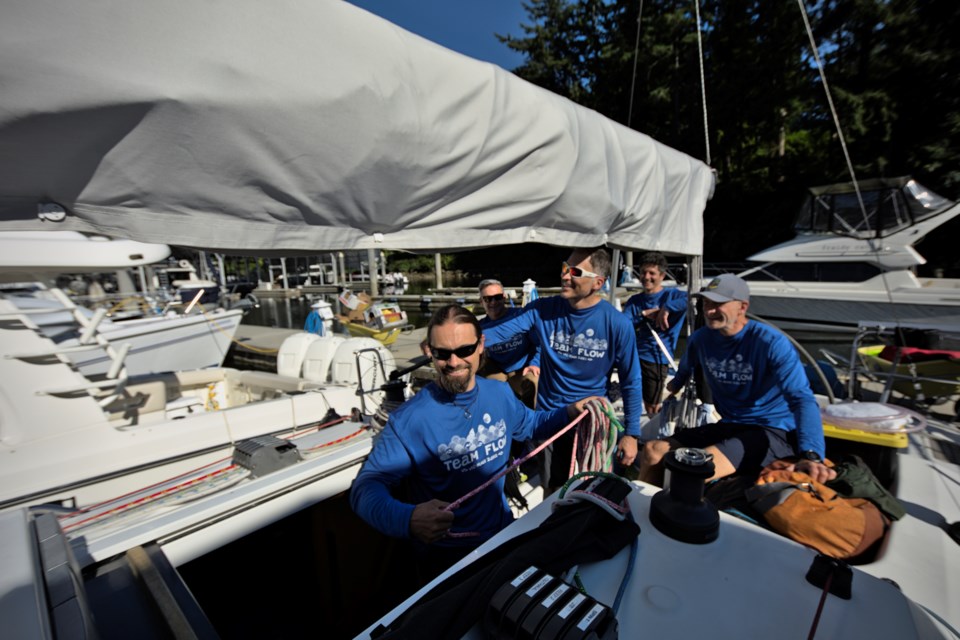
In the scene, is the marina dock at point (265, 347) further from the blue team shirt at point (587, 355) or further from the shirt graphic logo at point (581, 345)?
the shirt graphic logo at point (581, 345)

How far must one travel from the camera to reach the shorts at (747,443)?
7.59 ft

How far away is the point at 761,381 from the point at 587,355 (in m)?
1.02

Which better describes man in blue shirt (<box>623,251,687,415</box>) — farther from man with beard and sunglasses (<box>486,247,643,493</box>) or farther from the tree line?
the tree line

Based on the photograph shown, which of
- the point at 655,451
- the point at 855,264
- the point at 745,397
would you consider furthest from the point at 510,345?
the point at 855,264

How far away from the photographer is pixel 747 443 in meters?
2.34

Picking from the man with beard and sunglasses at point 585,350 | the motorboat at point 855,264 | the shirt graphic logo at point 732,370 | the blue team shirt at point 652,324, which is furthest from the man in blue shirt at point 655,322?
the motorboat at point 855,264

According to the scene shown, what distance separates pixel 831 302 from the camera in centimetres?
1091

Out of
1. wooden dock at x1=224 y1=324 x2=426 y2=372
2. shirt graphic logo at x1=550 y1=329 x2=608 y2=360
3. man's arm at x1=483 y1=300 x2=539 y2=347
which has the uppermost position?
man's arm at x1=483 y1=300 x2=539 y2=347

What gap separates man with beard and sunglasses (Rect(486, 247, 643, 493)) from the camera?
8.75 ft

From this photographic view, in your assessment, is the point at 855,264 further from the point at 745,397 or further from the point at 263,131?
the point at 263,131

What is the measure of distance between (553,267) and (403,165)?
29.6 meters

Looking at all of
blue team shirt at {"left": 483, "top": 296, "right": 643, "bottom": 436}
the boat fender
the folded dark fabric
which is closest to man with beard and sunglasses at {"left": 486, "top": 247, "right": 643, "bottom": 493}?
blue team shirt at {"left": 483, "top": 296, "right": 643, "bottom": 436}

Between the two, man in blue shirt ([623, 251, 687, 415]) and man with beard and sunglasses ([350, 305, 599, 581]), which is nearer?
man with beard and sunglasses ([350, 305, 599, 581])

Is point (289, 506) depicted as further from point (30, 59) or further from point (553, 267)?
point (553, 267)
